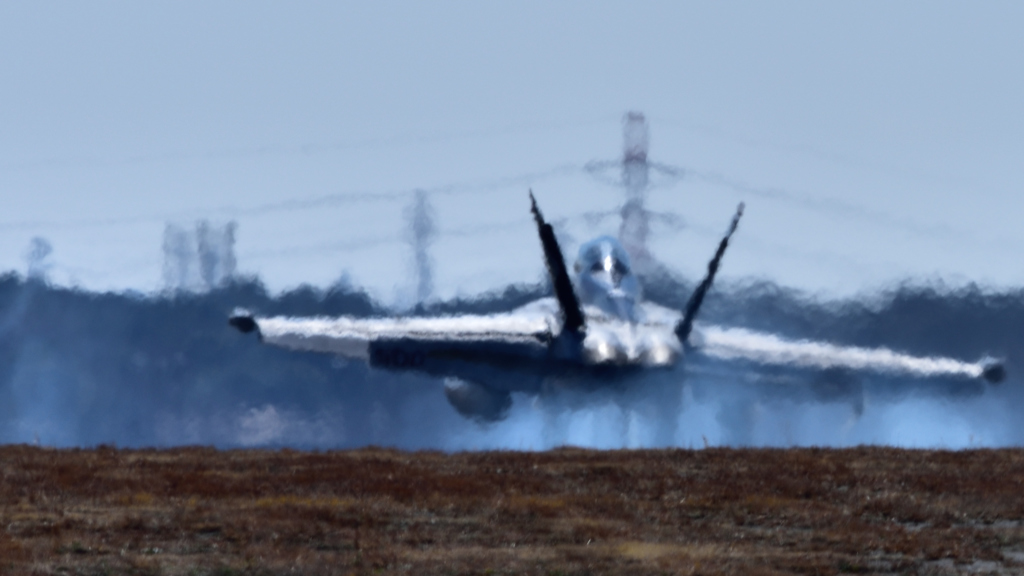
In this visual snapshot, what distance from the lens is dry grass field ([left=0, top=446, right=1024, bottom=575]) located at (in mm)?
20250

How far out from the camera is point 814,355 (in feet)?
164

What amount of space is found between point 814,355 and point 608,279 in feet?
23.6

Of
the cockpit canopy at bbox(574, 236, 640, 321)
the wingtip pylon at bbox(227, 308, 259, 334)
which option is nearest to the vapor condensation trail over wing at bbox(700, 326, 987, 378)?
the cockpit canopy at bbox(574, 236, 640, 321)

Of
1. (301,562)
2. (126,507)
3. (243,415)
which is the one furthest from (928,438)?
(301,562)

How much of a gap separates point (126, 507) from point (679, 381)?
2470cm

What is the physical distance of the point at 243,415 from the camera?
54.1 meters

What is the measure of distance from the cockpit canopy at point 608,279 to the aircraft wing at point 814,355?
2.91 meters

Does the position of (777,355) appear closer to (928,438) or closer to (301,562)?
(928,438)

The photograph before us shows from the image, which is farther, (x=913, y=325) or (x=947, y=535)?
(x=913, y=325)

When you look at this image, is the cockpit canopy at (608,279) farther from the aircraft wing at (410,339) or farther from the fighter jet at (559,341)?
the aircraft wing at (410,339)

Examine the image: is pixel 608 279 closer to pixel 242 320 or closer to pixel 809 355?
pixel 809 355

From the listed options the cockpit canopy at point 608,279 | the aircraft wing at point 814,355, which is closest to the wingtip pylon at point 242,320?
the cockpit canopy at point 608,279

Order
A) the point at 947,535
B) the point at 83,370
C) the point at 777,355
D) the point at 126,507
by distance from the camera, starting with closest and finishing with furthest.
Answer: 1. the point at 947,535
2. the point at 126,507
3. the point at 777,355
4. the point at 83,370

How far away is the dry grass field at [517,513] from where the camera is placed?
66.4 ft
